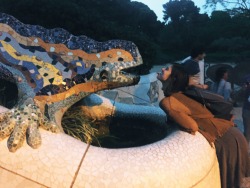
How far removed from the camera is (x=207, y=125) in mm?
3381

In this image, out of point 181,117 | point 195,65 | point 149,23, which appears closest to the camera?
point 181,117

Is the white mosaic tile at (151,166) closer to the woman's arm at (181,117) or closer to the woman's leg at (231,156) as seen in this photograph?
the woman's arm at (181,117)

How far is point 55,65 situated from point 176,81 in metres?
1.11

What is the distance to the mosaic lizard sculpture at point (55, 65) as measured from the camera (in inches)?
132

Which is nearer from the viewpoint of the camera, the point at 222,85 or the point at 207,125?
the point at 207,125

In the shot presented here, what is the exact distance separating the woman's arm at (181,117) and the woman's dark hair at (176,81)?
0.32 ft

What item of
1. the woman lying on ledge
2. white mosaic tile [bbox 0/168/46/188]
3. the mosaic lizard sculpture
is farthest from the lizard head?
white mosaic tile [bbox 0/168/46/188]

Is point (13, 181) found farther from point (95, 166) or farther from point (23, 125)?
point (95, 166)

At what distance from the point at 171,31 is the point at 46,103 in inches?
736

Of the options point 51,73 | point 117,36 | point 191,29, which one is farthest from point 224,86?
point 191,29

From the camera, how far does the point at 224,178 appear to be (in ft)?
11.4

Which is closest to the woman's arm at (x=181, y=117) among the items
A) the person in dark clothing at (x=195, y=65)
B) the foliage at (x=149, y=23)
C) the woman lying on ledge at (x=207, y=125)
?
the woman lying on ledge at (x=207, y=125)

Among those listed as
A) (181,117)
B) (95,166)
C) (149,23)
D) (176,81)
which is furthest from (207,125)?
(149,23)

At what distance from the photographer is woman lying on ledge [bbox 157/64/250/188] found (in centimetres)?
326
